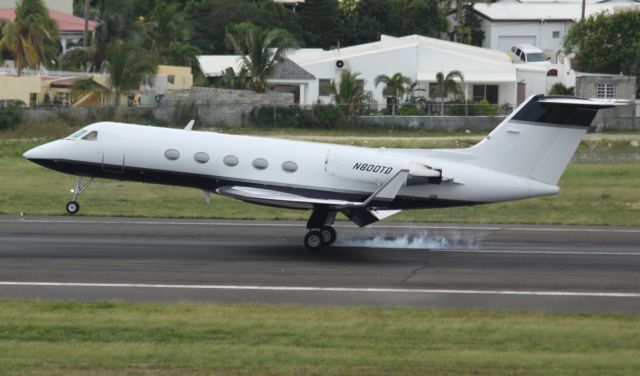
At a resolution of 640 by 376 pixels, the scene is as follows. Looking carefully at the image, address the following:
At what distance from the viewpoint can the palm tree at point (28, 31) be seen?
6544cm

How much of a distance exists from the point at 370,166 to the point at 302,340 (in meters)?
9.57

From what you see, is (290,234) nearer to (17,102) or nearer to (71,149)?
(71,149)

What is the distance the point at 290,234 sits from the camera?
97.6ft

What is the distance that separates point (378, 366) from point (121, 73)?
46281 millimetres

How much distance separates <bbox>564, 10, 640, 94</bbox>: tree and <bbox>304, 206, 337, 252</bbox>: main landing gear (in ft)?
191

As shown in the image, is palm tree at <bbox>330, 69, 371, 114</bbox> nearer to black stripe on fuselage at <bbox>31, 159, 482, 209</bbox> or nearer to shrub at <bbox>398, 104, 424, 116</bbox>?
shrub at <bbox>398, 104, 424, 116</bbox>

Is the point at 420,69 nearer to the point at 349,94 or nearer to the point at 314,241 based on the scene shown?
the point at 349,94

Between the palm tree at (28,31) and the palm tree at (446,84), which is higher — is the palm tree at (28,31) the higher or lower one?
the higher one

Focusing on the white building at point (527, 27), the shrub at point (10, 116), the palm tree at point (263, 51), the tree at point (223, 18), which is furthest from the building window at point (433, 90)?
the white building at point (527, 27)

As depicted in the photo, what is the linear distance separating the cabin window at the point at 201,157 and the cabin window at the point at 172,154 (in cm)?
41

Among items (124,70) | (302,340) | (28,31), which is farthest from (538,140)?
(28,31)

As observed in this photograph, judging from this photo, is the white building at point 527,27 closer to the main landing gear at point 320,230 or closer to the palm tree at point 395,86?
the palm tree at point 395,86

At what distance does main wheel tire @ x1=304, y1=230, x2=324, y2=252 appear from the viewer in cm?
2670

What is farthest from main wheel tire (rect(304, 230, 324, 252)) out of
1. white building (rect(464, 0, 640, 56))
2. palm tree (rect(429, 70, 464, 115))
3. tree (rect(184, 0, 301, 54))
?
white building (rect(464, 0, 640, 56))
